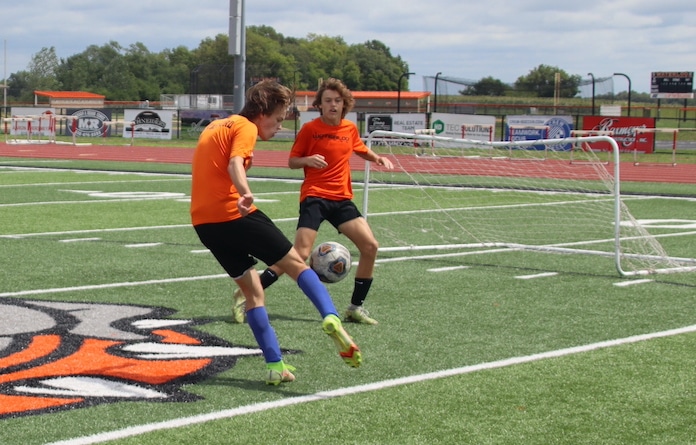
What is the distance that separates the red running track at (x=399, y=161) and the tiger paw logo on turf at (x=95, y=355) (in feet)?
39.4

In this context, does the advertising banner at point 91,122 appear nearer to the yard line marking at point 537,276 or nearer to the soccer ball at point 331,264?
the yard line marking at point 537,276

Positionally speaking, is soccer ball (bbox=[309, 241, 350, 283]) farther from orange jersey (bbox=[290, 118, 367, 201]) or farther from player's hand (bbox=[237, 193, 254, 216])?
player's hand (bbox=[237, 193, 254, 216])

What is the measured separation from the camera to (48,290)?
9055 millimetres

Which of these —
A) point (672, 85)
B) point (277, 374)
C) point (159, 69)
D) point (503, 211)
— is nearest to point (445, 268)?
point (277, 374)

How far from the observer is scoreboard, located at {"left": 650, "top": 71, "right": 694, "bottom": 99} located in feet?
203

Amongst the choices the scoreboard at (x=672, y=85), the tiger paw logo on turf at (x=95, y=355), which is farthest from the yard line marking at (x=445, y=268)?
the scoreboard at (x=672, y=85)

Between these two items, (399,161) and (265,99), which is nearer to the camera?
(265,99)

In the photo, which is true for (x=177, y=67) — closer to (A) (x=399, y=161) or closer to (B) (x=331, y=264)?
(A) (x=399, y=161)

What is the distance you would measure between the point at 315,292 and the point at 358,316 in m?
1.93

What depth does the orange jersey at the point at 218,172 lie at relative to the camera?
598 centimetres

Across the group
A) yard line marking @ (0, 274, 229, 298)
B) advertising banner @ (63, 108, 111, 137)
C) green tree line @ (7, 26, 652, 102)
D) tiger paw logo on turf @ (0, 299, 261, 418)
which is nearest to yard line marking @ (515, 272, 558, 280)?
yard line marking @ (0, 274, 229, 298)

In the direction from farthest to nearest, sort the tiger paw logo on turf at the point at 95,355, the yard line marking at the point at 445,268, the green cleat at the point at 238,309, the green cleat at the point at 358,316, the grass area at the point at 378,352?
the yard line marking at the point at 445,268
the green cleat at the point at 358,316
the green cleat at the point at 238,309
the tiger paw logo on turf at the point at 95,355
the grass area at the point at 378,352

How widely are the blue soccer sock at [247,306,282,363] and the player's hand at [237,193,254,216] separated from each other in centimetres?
62

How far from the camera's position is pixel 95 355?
263 inches
